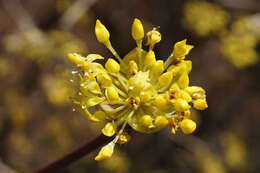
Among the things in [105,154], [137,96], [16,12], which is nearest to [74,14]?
[16,12]

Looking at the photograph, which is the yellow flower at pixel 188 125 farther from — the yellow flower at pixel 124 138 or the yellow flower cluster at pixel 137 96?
the yellow flower at pixel 124 138

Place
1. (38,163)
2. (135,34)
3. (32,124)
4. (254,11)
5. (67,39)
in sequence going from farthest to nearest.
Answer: (254,11)
(32,124)
(38,163)
(67,39)
(135,34)

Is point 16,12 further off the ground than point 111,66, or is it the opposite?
point 111,66

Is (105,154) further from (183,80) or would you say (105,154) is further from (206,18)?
(206,18)

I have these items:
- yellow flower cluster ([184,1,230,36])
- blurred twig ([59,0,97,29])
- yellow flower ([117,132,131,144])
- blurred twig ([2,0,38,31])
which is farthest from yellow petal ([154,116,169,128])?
blurred twig ([2,0,38,31])

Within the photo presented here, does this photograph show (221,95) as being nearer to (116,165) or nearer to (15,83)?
(116,165)

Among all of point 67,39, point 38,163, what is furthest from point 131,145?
point 67,39
